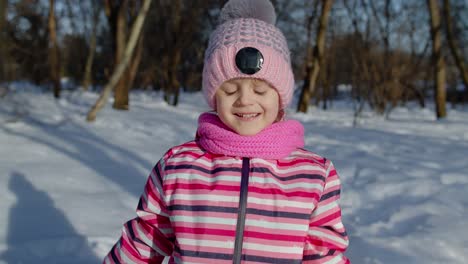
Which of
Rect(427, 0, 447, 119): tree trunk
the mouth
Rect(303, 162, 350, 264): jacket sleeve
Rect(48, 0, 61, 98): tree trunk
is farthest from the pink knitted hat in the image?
Rect(48, 0, 61, 98): tree trunk

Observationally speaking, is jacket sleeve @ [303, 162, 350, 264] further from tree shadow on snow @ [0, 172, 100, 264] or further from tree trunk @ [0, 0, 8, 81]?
tree trunk @ [0, 0, 8, 81]

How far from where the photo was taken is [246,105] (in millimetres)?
1223

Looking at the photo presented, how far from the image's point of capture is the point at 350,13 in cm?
1221

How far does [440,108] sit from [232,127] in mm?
9494

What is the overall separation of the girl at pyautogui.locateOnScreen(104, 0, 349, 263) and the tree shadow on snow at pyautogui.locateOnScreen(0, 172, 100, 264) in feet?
3.12

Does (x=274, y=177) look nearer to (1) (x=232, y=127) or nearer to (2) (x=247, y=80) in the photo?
(1) (x=232, y=127)

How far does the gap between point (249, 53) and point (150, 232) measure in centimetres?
61

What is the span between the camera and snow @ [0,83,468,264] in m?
2.24

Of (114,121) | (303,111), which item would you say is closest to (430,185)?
(114,121)

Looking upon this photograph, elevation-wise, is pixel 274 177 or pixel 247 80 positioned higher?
pixel 247 80

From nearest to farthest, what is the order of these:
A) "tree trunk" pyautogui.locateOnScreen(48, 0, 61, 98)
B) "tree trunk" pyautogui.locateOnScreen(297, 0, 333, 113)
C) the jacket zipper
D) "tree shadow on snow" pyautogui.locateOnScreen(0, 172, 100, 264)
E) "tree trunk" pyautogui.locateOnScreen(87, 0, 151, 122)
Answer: the jacket zipper < "tree shadow on snow" pyautogui.locateOnScreen(0, 172, 100, 264) < "tree trunk" pyautogui.locateOnScreen(87, 0, 151, 122) < "tree trunk" pyautogui.locateOnScreen(297, 0, 333, 113) < "tree trunk" pyautogui.locateOnScreen(48, 0, 61, 98)

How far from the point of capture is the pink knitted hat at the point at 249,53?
3.96 ft

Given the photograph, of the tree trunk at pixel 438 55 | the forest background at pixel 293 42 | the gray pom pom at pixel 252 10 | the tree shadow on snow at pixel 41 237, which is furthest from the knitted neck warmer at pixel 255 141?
the tree trunk at pixel 438 55

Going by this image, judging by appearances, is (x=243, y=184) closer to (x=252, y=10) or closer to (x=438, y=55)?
(x=252, y=10)
